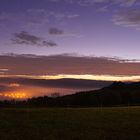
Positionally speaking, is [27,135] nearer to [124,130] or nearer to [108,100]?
[124,130]

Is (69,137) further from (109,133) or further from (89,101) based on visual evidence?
(89,101)

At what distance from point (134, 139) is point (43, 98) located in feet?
527

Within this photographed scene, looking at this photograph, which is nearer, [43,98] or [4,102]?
[4,102]

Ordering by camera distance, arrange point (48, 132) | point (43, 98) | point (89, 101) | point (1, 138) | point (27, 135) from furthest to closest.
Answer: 1. point (43, 98)
2. point (89, 101)
3. point (48, 132)
4. point (27, 135)
5. point (1, 138)

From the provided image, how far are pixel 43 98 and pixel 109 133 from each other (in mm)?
157284

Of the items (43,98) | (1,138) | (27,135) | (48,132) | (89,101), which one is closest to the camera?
(1,138)

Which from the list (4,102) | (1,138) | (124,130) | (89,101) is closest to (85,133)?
(124,130)

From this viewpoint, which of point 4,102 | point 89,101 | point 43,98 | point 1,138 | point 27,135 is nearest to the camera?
point 1,138

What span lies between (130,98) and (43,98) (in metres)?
49.5

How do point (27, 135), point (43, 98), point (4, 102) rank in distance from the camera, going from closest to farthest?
1. point (27, 135)
2. point (4, 102)
3. point (43, 98)

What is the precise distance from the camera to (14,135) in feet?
91.4

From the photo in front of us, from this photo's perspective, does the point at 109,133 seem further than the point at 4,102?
No

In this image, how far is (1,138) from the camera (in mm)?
26234

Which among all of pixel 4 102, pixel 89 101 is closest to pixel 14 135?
pixel 4 102
